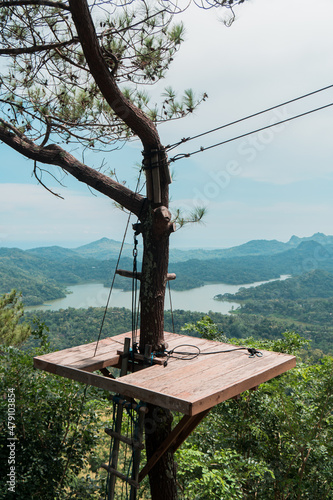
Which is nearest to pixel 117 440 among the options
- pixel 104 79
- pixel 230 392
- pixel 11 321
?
pixel 230 392

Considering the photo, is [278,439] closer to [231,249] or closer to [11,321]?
[11,321]

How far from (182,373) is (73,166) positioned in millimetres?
1671

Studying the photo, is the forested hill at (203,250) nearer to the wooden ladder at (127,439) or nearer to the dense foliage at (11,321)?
the dense foliage at (11,321)

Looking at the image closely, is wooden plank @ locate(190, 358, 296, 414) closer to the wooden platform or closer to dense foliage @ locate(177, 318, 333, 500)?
the wooden platform

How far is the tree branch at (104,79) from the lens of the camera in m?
2.24

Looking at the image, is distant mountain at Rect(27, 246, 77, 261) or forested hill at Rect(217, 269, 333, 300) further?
distant mountain at Rect(27, 246, 77, 261)

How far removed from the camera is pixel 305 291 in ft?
84.9

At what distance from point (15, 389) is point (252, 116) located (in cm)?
269

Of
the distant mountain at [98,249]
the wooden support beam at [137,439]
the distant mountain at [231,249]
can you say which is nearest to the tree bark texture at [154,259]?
the wooden support beam at [137,439]

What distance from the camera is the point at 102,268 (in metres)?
25.4

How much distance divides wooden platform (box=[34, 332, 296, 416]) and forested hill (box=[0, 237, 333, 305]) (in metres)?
17.1

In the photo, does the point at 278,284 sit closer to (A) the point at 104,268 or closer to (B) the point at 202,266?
(B) the point at 202,266

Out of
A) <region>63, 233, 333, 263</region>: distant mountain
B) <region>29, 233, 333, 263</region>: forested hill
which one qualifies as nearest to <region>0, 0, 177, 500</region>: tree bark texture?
<region>29, 233, 333, 263</region>: forested hill

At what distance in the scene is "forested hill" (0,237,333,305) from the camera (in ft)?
75.0
